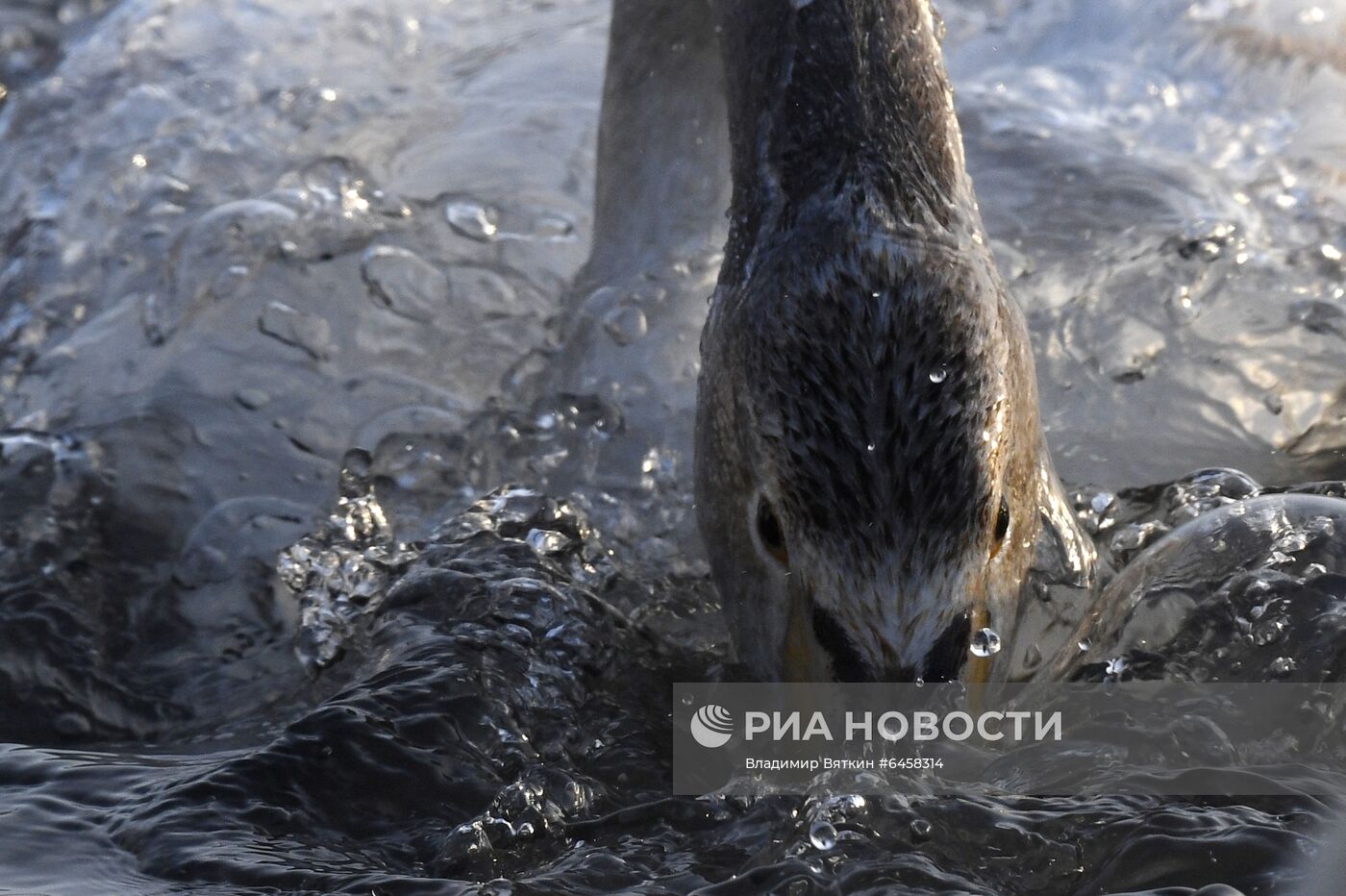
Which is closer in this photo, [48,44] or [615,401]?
[615,401]

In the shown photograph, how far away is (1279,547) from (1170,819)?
791mm

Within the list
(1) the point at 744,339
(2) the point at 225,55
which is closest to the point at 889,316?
(1) the point at 744,339

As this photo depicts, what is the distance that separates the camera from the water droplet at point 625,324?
4781 millimetres

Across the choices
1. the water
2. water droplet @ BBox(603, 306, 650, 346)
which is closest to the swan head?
the water

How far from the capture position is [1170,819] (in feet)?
7.72

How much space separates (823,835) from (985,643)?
18.7 inches

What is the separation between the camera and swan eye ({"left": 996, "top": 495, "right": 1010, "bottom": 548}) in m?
2.65

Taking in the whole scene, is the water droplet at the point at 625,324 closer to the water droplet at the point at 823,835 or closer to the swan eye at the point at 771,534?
the swan eye at the point at 771,534

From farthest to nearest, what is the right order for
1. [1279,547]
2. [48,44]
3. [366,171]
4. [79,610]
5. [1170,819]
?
[48,44] → [366,171] → [79,610] → [1279,547] → [1170,819]

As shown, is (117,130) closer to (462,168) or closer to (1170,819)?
(462,168)

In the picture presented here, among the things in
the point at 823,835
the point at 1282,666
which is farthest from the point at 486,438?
the point at 1282,666

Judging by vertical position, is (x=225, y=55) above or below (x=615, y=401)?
above

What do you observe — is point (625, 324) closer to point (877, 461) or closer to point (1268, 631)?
point (877, 461)
